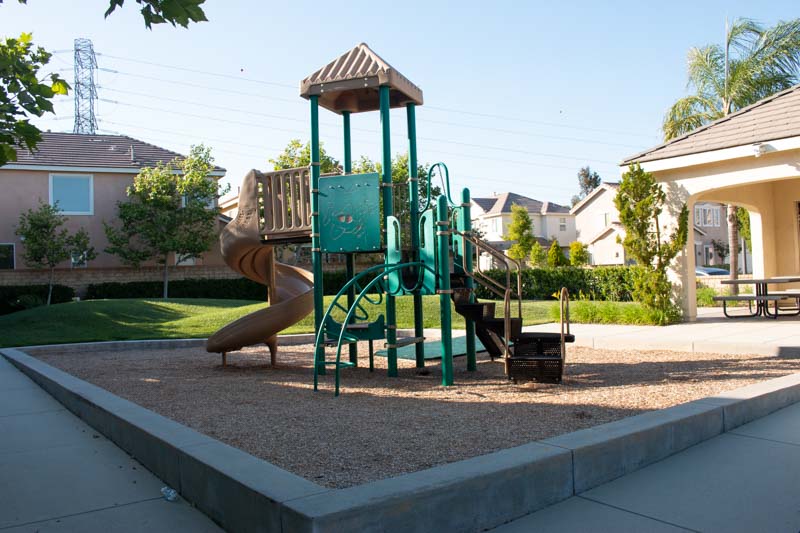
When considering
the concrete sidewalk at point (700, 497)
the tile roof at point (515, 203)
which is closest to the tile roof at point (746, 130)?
the concrete sidewalk at point (700, 497)

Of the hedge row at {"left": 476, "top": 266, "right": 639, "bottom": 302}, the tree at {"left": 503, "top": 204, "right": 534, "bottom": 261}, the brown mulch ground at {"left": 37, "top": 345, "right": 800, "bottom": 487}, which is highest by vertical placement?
the tree at {"left": 503, "top": 204, "right": 534, "bottom": 261}

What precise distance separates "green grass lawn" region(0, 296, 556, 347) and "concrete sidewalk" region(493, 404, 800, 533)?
1077 cm

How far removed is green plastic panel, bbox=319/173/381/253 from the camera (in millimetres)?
8164

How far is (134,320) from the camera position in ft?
60.4

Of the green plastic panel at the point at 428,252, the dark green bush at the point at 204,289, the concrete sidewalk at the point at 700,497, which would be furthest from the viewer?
the dark green bush at the point at 204,289

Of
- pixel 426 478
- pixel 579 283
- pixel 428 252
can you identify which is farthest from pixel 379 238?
pixel 579 283

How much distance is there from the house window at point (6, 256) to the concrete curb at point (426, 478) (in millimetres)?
24908

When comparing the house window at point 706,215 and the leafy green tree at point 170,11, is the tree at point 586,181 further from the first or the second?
the leafy green tree at point 170,11

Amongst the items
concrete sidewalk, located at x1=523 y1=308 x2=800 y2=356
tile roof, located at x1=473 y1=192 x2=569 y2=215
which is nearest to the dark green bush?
concrete sidewalk, located at x1=523 y1=308 x2=800 y2=356

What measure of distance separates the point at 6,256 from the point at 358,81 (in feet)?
78.5

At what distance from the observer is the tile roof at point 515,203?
6219 centimetres

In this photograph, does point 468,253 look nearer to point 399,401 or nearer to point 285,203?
point 399,401

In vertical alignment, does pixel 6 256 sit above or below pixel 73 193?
below

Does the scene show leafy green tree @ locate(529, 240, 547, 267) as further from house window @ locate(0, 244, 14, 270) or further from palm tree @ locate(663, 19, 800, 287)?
house window @ locate(0, 244, 14, 270)
